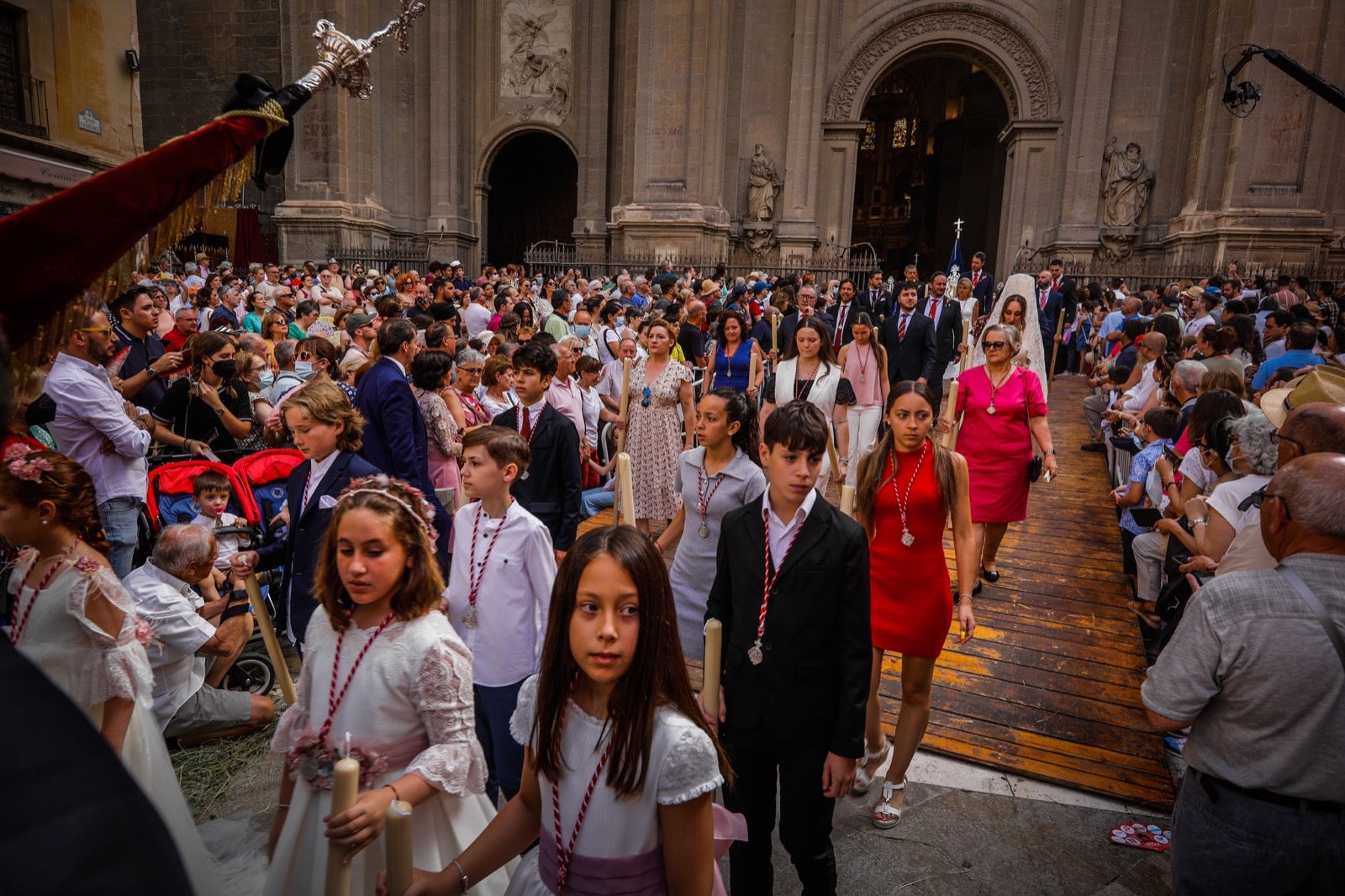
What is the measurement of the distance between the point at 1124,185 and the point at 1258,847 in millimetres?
21932

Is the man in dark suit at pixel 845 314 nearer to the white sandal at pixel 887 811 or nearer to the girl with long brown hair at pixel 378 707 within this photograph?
the white sandal at pixel 887 811

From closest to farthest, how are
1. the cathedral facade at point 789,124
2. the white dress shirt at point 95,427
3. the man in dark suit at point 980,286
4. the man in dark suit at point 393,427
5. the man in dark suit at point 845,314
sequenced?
the white dress shirt at point 95,427, the man in dark suit at point 393,427, the man in dark suit at point 845,314, the man in dark suit at point 980,286, the cathedral facade at point 789,124

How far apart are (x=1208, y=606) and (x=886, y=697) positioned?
2766 millimetres

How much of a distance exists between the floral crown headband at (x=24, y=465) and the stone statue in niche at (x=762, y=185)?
20524 mm

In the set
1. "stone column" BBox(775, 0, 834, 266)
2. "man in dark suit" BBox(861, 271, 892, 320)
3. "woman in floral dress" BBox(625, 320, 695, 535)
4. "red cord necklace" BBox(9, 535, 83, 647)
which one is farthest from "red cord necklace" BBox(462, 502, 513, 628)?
"stone column" BBox(775, 0, 834, 266)

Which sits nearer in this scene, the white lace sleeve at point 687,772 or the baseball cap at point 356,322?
the white lace sleeve at point 687,772

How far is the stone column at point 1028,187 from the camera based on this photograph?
20.9 meters

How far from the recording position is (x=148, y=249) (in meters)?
2.18

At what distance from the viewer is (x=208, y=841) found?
11.1 feet

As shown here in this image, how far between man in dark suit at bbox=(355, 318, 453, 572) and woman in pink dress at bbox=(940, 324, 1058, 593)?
3.55 m

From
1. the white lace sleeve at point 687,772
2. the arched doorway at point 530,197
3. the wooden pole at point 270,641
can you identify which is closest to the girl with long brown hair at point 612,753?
the white lace sleeve at point 687,772

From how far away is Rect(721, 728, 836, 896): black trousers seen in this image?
2.74 m

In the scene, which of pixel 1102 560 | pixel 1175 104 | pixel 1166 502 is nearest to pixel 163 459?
pixel 1166 502

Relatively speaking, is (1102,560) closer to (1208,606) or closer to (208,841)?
(1208,606)
